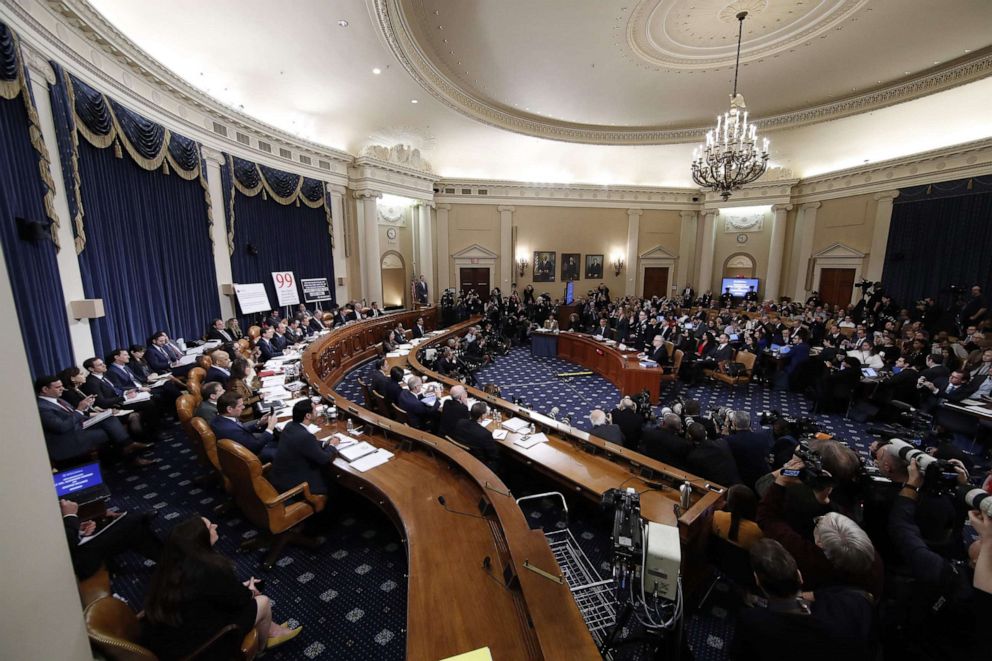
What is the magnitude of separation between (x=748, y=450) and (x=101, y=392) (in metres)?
7.25

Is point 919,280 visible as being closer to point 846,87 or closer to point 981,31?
point 846,87

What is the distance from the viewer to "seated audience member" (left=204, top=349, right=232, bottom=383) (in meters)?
5.59

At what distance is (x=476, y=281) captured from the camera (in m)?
17.2

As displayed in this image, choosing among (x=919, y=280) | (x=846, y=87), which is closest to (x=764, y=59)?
(x=846, y=87)

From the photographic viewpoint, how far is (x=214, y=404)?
442 cm

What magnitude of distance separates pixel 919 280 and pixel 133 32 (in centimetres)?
1970

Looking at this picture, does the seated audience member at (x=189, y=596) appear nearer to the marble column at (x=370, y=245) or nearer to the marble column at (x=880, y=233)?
the marble column at (x=370, y=245)

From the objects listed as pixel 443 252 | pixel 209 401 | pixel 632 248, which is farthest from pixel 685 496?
pixel 632 248

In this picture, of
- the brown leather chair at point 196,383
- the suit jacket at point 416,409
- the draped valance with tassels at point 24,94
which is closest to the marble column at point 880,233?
the suit jacket at point 416,409

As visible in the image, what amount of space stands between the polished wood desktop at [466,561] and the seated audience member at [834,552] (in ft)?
4.47

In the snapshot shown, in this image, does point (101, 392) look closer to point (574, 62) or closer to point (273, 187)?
point (273, 187)

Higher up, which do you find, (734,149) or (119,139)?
(734,149)

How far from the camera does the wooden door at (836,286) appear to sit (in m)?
14.3

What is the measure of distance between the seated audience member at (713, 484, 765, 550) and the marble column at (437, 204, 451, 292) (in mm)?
14395
